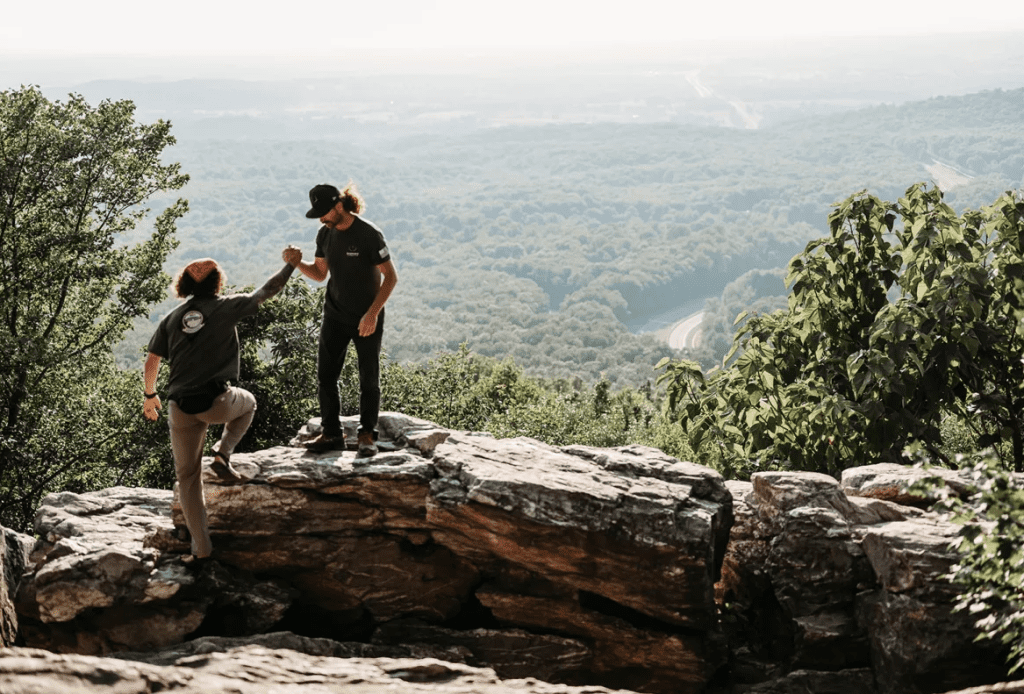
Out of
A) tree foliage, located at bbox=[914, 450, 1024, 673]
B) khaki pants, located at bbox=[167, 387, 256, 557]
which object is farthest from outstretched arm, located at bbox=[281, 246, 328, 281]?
tree foliage, located at bbox=[914, 450, 1024, 673]

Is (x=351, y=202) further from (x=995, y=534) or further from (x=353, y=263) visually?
(x=995, y=534)

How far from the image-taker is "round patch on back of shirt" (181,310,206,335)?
10.5 m

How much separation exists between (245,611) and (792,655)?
6.96 metres

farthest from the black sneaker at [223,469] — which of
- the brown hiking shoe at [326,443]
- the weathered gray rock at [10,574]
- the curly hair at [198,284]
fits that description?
the weathered gray rock at [10,574]

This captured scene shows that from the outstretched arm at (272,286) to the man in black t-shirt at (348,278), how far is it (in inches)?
6.1

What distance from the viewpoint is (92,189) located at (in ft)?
92.8

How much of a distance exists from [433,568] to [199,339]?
4.32 meters

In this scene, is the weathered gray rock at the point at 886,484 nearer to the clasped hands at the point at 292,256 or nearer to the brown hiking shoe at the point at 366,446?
the brown hiking shoe at the point at 366,446

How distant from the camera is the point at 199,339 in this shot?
10508 millimetres

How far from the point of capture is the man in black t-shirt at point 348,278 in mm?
11250

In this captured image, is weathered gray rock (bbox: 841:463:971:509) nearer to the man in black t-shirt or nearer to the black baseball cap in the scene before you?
the man in black t-shirt

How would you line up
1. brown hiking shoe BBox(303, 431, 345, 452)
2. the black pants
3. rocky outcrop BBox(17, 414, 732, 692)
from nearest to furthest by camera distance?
rocky outcrop BBox(17, 414, 732, 692) → the black pants → brown hiking shoe BBox(303, 431, 345, 452)

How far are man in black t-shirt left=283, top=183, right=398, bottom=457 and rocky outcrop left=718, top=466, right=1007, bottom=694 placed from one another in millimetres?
5614

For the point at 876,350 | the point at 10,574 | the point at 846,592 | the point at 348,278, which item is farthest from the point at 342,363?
the point at 876,350
